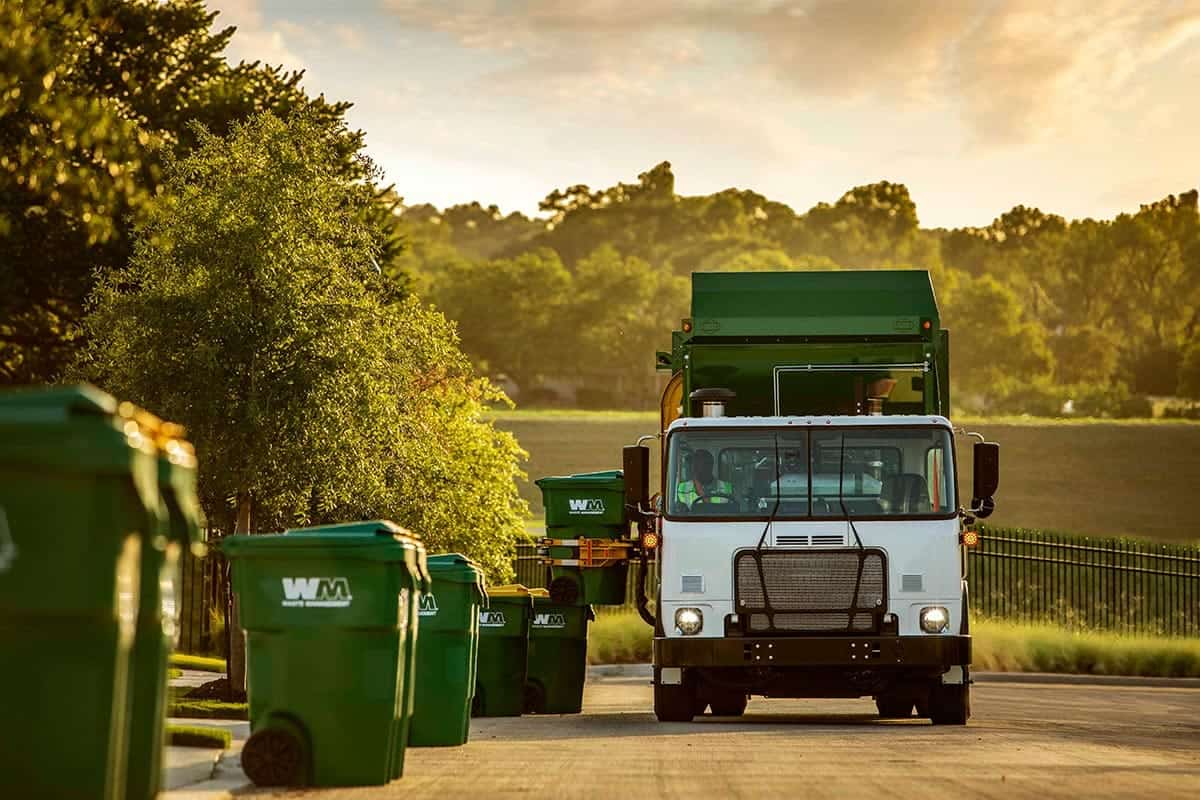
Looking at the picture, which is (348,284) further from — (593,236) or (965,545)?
(593,236)

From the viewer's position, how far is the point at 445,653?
1306 cm

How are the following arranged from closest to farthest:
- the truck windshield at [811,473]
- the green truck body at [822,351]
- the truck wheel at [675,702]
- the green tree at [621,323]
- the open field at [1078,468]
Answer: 1. the truck windshield at [811,473]
2. the truck wheel at [675,702]
3. the green truck body at [822,351]
4. the open field at [1078,468]
5. the green tree at [621,323]

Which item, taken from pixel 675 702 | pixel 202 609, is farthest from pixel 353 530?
pixel 202 609

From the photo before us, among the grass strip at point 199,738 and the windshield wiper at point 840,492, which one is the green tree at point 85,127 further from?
the grass strip at point 199,738

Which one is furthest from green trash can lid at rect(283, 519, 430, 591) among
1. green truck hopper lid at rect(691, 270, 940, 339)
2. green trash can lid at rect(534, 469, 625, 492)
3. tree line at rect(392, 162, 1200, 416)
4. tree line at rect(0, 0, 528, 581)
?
tree line at rect(392, 162, 1200, 416)

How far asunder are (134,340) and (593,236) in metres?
160

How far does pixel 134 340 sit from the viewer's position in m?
19.8

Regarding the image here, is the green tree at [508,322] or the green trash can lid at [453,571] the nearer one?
the green trash can lid at [453,571]

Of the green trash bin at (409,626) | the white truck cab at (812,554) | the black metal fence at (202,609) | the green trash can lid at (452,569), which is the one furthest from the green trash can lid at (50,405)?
the black metal fence at (202,609)

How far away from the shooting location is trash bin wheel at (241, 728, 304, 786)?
10172 millimetres

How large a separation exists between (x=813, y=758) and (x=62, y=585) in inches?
283

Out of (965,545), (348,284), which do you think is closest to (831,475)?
(965,545)

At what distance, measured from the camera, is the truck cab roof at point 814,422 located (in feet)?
56.0

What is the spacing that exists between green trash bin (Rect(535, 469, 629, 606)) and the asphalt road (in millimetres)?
1249
